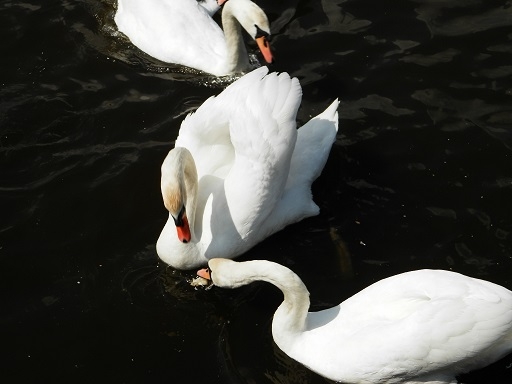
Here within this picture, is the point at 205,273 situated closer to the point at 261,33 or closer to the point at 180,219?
the point at 180,219

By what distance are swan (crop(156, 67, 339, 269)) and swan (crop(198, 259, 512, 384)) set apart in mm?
639

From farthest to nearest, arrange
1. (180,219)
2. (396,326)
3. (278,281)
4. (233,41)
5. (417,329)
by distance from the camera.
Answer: (233,41), (180,219), (278,281), (396,326), (417,329)

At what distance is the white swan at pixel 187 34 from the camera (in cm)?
998

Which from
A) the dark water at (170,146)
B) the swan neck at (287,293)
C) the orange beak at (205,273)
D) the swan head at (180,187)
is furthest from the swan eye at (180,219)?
the swan neck at (287,293)

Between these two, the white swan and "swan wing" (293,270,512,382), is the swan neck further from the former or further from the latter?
the white swan

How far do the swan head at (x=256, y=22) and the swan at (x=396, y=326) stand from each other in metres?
3.05

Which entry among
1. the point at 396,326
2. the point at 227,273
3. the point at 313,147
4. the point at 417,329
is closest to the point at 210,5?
the point at 313,147

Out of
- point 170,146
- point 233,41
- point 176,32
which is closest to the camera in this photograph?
point 170,146

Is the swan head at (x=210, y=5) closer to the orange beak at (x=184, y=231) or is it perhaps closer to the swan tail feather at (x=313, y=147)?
the swan tail feather at (x=313, y=147)

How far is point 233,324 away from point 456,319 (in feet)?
6.52

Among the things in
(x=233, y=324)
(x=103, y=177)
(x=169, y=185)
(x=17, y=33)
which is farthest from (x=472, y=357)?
(x=17, y=33)

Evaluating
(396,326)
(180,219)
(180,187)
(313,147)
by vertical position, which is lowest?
(396,326)

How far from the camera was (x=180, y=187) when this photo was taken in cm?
761

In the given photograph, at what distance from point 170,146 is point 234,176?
1.67 meters
